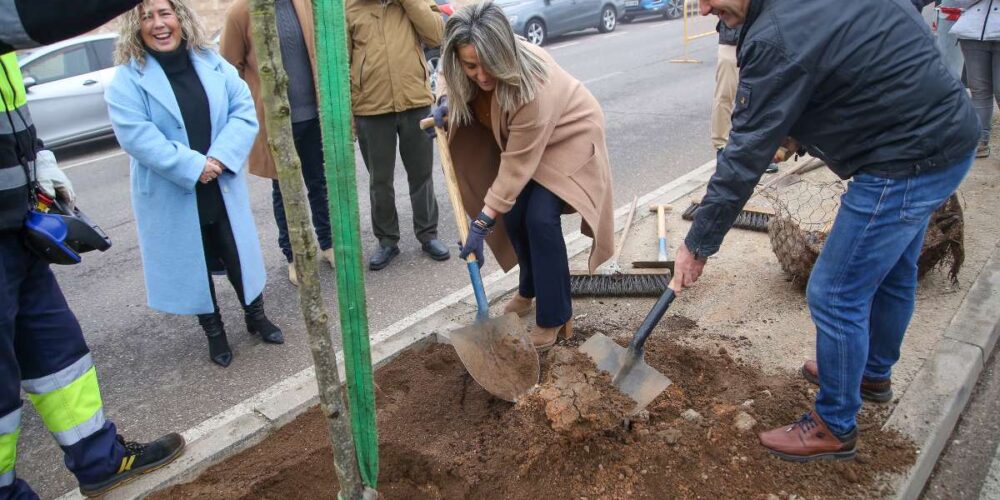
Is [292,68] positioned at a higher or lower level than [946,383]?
higher

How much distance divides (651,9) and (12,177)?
1871 cm

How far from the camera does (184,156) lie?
3.24m

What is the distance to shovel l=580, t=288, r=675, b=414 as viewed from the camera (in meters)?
2.72

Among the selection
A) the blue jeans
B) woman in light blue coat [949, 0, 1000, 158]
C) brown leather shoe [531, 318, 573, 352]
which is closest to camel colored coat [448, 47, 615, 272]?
brown leather shoe [531, 318, 573, 352]

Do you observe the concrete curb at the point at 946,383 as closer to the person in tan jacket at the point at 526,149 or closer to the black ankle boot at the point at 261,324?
the person in tan jacket at the point at 526,149

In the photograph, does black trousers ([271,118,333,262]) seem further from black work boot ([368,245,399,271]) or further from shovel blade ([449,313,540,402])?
shovel blade ([449,313,540,402])

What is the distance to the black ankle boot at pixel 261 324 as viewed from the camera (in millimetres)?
3797

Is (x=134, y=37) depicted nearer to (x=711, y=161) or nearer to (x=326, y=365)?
(x=326, y=365)

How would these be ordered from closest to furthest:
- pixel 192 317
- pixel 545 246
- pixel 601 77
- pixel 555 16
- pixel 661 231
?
pixel 545 246
pixel 192 317
pixel 661 231
pixel 601 77
pixel 555 16

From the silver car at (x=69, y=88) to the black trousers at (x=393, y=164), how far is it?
241 inches

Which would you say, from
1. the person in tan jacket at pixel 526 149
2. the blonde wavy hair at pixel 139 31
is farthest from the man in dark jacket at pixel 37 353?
the person in tan jacket at pixel 526 149

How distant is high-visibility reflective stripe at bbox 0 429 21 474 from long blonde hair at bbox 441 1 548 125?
6.62ft

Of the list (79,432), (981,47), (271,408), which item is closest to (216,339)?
(271,408)

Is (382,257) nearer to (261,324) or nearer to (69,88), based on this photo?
(261,324)
